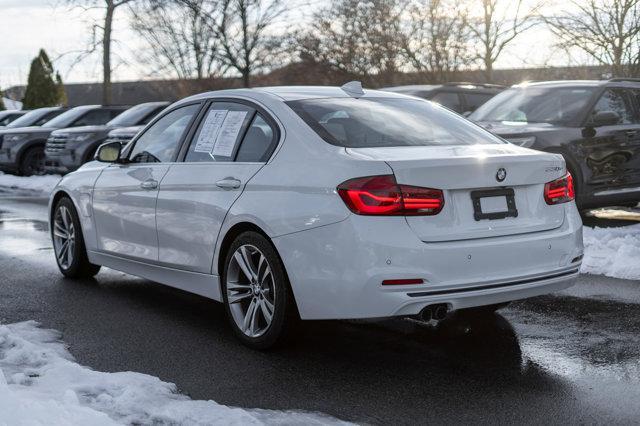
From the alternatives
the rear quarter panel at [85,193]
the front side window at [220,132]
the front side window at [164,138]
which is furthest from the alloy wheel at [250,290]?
the rear quarter panel at [85,193]

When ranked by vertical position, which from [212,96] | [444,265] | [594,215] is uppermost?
[212,96]

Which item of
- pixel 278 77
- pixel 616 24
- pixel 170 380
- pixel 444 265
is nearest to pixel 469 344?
pixel 444 265

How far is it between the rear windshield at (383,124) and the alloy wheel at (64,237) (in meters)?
3.06

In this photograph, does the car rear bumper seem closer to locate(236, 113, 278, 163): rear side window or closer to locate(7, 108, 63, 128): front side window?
locate(236, 113, 278, 163): rear side window

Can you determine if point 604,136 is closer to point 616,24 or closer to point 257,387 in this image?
point 257,387

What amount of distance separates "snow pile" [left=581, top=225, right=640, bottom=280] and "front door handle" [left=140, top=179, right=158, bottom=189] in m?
→ 3.74

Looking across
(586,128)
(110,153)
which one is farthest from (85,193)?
(586,128)

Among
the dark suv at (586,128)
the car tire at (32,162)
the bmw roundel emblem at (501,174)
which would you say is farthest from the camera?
the car tire at (32,162)

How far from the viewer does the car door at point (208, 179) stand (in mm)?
5758

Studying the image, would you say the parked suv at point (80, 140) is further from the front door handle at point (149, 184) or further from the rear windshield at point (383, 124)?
the rear windshield at point (383, 124)

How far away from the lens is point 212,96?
6.53 m

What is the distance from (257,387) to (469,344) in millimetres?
1400

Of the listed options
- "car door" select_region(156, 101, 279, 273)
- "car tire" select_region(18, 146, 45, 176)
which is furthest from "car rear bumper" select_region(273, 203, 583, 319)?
"car tire" select_region(18, 146, 45, 176)

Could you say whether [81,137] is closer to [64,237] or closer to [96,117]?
[96,117]
